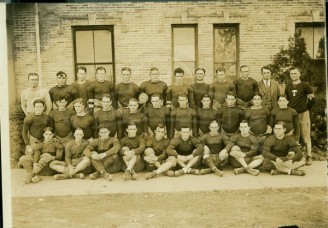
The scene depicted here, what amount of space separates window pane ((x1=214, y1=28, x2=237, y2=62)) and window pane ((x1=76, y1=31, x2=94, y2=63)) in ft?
5.88

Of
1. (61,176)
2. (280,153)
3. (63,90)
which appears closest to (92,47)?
(63,90)

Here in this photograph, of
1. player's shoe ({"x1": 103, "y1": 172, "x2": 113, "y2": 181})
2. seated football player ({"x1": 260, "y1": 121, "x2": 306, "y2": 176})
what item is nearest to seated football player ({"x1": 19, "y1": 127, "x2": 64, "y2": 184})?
player's shoe ({"x1": 103, "y1": 172, "x2": 113, "y2": 181})

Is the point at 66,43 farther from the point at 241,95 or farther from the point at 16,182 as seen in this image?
the point at 241,95

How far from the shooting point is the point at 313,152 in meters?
6.13

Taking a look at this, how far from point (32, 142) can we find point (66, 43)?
148cm

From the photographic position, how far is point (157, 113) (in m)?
5.95

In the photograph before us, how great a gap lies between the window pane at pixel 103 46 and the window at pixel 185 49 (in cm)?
91

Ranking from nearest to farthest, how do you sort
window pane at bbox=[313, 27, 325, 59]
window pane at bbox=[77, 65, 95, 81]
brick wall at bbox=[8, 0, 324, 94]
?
brick wall at bbox=[8, 0, 324, 94]
window pane at bbox=[77, 65, 95, 81]
window pane at bbox=[313, 27, 325, 59]

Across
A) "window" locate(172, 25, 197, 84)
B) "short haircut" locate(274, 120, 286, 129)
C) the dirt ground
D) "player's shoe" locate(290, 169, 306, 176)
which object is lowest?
the dirt ground

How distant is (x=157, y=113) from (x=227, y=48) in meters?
1.39

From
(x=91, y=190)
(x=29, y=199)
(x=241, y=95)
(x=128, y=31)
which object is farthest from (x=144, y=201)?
(x=128, y=31)

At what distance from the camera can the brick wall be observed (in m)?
5.84

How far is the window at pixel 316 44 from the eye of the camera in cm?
603

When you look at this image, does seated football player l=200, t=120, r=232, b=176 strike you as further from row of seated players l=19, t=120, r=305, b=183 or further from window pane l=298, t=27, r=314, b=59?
window pane l=298, t=27, r=314, b=59
